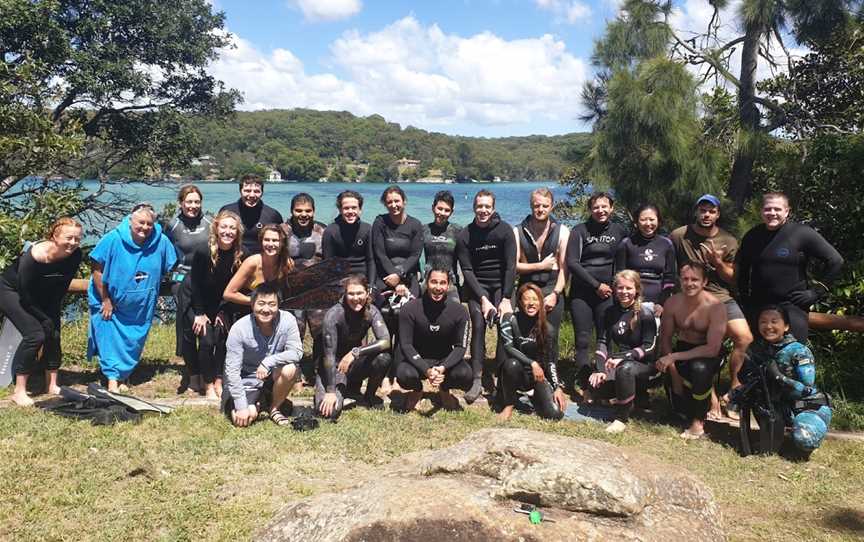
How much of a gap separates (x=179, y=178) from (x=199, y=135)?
1400 mm

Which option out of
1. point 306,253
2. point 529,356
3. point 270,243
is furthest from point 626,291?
point 270,243

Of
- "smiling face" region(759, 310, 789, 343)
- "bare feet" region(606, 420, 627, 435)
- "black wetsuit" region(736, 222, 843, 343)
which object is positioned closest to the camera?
"smiling face" region(759, 310, 789, 343)

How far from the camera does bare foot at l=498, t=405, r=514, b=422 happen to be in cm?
544

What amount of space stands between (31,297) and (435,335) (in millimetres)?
3411

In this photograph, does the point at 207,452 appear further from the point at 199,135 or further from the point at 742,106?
the point at 199,135

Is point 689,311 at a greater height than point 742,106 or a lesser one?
lesser

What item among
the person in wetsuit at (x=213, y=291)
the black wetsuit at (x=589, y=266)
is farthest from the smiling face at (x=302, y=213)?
the black wetsuit at (x=589, y=266)

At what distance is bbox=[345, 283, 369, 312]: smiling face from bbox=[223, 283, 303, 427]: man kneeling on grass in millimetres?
489

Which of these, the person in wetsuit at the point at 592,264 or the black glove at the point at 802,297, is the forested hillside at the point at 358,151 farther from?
the black glove at the point at 802,297

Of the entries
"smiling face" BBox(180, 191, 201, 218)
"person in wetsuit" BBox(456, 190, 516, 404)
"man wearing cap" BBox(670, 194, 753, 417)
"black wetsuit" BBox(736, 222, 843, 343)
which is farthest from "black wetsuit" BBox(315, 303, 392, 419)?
"black wetsuit" BBox(736, 222, 843, 343)

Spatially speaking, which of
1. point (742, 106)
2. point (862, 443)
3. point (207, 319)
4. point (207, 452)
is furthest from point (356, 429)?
point (742, 106)

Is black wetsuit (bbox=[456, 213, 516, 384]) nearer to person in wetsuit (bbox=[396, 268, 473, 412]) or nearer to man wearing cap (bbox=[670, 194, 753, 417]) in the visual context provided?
person in wetsuit (bbox=[396, 268, 473, 412])

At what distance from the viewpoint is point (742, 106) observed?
8.42 metres

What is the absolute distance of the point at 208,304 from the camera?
5.71m
